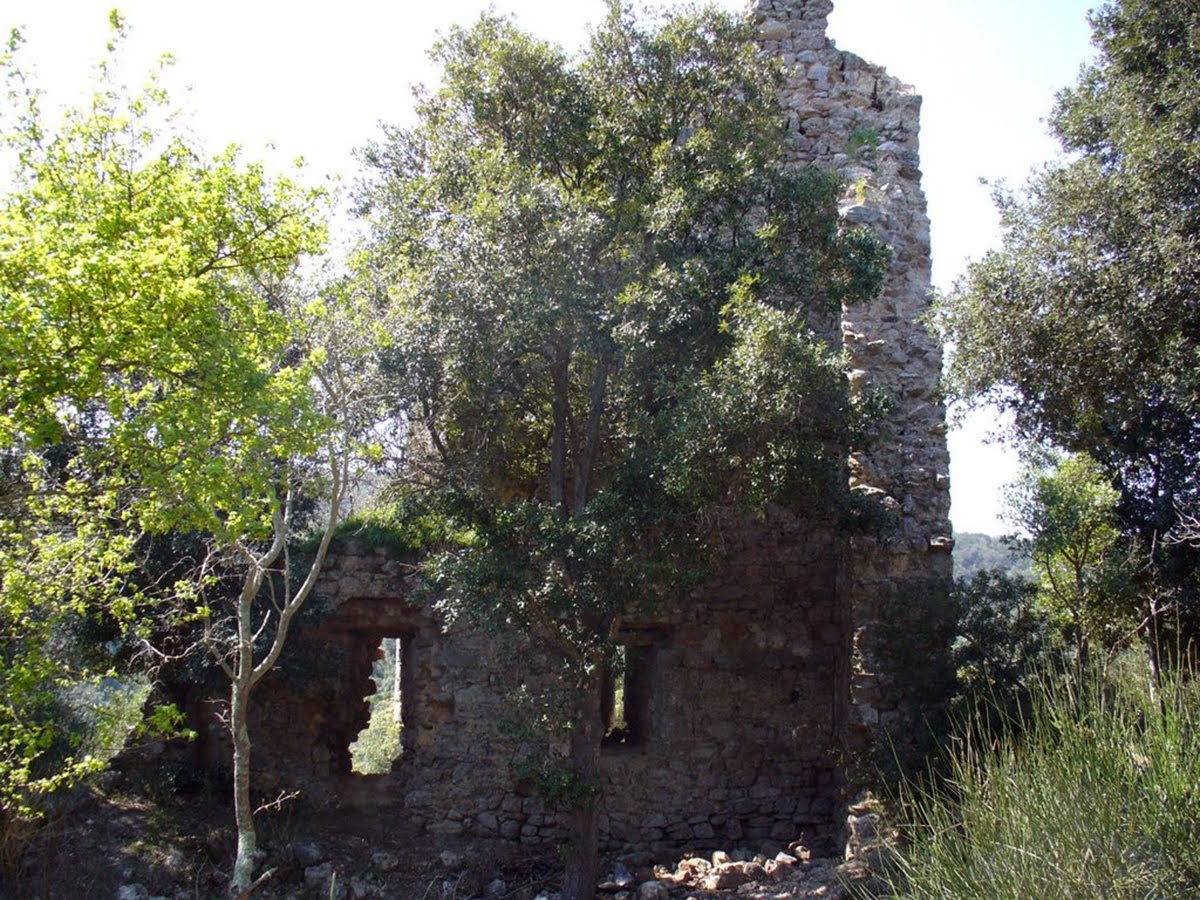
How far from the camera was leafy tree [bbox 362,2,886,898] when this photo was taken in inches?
332

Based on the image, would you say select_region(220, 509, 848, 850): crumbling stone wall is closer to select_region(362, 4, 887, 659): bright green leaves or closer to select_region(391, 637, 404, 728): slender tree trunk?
select_region(391, 637, 404, 728): slender tree trunk

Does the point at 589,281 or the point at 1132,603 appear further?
the point at 1132,603

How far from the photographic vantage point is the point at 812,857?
1090 cm

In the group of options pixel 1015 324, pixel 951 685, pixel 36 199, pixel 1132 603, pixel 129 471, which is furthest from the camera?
pixel 1132 603

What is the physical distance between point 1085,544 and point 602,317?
207 inches

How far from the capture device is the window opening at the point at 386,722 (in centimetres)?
1227

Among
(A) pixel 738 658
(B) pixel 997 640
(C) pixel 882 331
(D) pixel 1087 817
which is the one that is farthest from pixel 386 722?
(D) pixel 1087 817

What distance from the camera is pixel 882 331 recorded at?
11227 mm

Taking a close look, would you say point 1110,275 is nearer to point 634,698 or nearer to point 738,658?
point 738,658

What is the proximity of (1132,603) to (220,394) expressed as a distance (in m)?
8.26

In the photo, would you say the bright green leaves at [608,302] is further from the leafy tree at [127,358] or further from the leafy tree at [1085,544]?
the leafy tree at [1085,544]

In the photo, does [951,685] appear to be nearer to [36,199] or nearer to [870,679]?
[870,679]

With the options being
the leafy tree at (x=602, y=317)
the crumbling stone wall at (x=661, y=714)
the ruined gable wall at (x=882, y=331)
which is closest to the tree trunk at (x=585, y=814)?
the leafy tree at (x=602, y=317)

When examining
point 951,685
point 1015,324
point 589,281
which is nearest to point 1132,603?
point 951,685
